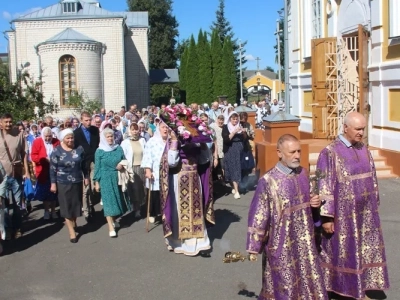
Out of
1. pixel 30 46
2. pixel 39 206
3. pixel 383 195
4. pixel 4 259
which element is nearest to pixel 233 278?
pixel 4 259

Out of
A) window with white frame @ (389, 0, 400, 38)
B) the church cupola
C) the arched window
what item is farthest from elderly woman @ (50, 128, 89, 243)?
the church cupola

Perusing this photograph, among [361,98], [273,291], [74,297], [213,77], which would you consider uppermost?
[213,77]

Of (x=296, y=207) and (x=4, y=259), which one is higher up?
(x=296, y=207)

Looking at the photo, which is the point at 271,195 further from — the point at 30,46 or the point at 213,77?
the point at 213,77

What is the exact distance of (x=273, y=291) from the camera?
452 centimetres

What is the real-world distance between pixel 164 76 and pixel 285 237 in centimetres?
5098

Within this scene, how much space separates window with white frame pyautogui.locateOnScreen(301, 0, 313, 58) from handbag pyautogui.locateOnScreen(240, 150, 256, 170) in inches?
275

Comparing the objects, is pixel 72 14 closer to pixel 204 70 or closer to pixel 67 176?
pixel 204 70

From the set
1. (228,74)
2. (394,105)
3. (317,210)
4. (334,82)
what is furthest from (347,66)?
(228,74)

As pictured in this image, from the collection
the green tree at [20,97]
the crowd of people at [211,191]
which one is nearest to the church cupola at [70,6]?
the green tree at [20,97]

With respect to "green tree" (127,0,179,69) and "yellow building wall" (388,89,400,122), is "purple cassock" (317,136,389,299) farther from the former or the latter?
"green tree" (127,0,179,69)

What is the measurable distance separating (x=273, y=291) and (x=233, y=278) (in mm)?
2042

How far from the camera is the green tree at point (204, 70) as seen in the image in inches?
1989

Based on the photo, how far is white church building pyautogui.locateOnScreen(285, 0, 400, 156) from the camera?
12.3 meters
